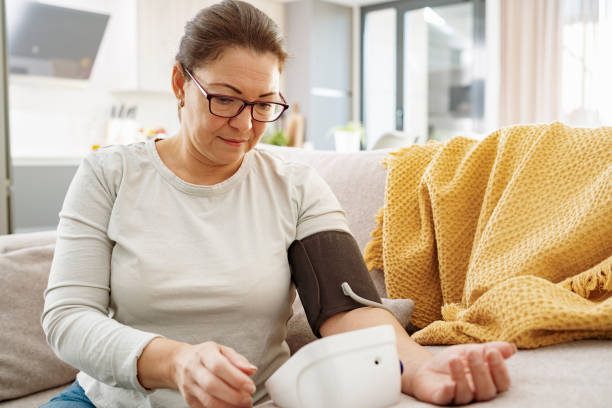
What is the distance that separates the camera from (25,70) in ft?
13.9

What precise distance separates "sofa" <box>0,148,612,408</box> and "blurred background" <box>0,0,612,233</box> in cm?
127

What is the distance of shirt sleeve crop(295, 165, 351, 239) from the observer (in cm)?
108

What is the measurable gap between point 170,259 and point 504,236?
60cm

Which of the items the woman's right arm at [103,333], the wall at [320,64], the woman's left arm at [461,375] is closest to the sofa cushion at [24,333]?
the woman's right arm at [103,333]

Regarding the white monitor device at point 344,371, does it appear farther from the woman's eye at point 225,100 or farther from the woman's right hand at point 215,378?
the woman's eye at point 225,100

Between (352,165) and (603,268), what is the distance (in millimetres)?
719

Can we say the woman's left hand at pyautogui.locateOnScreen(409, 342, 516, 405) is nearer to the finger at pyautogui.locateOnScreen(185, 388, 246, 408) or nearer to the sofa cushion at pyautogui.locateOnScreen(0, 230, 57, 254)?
the finger at pyautogui.locateOnScreen(185, 388, 246, 408)

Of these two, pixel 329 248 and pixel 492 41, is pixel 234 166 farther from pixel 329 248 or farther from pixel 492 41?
pixel 492 41

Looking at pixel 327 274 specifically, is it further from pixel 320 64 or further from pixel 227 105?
pixel 320 64

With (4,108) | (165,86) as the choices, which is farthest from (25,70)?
(4,108)

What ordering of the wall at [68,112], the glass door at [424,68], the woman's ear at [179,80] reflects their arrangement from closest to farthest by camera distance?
1. the woman's ear at [179,80]
2. the wall at [68,112]
3. the glass door at [424,68]

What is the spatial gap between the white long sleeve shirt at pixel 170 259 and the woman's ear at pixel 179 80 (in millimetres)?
113

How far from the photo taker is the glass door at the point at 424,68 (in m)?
5.62

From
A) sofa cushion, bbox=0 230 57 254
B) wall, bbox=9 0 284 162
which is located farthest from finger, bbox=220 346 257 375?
wall, bbox=9 0 284 162
